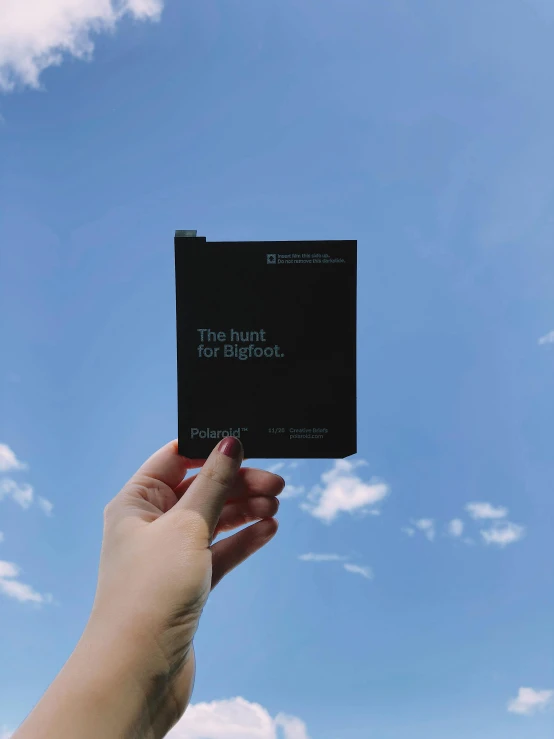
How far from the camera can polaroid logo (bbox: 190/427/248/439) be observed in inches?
115

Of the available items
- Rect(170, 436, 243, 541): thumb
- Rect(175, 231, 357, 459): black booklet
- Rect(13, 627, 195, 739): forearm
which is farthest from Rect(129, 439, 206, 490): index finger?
Rect(13, 627, 195, 739): forearm

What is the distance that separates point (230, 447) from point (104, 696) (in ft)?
3.50

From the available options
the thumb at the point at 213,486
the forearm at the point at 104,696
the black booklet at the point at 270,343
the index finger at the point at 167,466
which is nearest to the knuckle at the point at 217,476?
the thumb at the point at 213,486

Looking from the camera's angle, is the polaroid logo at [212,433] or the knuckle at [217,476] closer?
the knuckle at [217,476]

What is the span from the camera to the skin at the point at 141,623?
6.95ft

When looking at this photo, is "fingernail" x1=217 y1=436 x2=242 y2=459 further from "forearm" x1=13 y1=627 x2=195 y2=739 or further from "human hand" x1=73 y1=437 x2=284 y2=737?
"forearm" x1=13 y1=627 x2=195 y2=739

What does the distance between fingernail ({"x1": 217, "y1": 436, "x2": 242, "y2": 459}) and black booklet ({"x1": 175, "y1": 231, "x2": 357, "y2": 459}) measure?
144mm

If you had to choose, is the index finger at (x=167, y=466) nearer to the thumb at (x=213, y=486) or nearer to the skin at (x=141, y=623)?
the skin at (x=141, y=623)

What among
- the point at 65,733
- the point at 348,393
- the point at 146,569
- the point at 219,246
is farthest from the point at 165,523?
the point at 219,246

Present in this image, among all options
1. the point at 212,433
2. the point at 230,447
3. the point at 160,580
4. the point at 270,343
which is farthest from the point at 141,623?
the point at 270,343

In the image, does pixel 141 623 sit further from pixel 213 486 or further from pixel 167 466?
pixel 167 466

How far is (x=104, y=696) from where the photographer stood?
2.14 metres

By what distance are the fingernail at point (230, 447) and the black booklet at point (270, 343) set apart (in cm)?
14

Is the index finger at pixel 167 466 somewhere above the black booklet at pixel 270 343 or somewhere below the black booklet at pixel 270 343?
below
